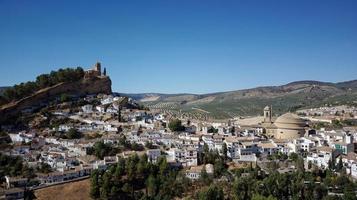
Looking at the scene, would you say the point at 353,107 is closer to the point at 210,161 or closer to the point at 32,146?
the point at 210,161

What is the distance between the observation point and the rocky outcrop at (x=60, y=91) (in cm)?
4447

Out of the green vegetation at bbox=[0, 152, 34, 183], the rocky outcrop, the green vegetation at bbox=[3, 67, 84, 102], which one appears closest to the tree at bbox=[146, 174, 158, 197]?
the green vegetation at bbox=[0, 152, 34, 183]

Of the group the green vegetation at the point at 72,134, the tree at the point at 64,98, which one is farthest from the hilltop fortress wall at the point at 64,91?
the green vegetation at the point at 72,134

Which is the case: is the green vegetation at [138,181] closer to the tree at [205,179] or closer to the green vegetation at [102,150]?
the tree at [205,179]

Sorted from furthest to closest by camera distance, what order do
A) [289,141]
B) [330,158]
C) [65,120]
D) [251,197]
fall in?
[65,120] < [289,141] < [330,158] < [251,197]

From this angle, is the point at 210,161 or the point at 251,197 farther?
the point at 210,161

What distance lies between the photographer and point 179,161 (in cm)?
3089

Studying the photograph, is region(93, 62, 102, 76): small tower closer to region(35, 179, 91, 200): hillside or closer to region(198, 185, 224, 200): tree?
region(35, 179, 91, 200): hillside

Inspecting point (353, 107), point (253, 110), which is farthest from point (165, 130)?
point (253, 110)

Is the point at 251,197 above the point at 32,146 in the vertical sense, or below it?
below

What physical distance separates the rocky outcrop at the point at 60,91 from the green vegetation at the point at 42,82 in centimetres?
63

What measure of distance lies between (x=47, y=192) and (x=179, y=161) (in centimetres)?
979

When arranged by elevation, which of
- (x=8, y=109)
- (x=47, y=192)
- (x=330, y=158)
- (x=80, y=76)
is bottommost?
(x=47, y=192)

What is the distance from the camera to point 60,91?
4909 centimetres
